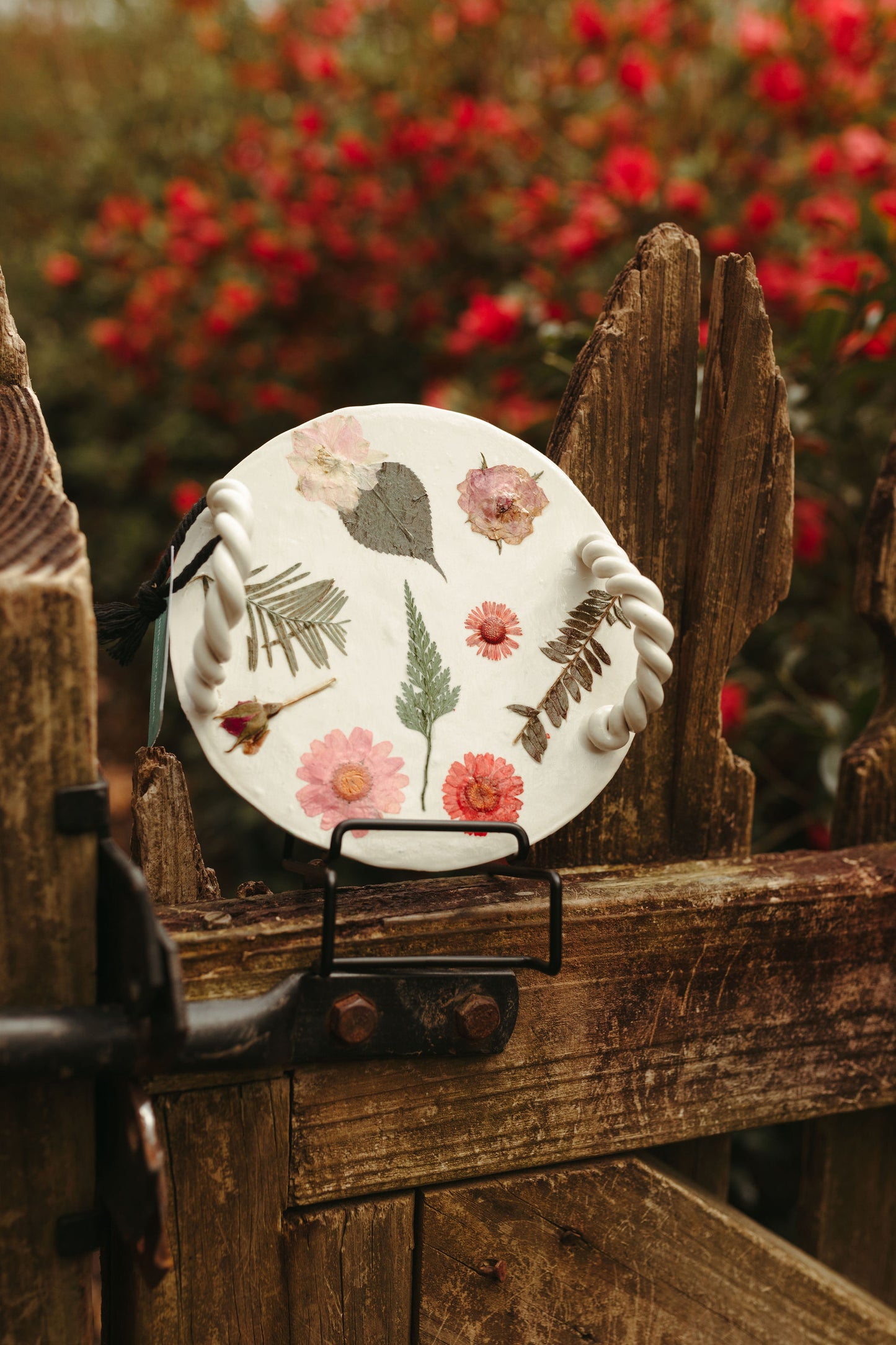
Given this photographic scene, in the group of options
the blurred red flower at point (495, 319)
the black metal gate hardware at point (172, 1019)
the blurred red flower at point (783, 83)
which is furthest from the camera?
the blurred red flower at point (783, 83)

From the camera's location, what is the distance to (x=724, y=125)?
231cm

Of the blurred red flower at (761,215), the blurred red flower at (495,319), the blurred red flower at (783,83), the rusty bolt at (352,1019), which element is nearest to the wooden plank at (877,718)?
the rusty bolt at (352,1019)

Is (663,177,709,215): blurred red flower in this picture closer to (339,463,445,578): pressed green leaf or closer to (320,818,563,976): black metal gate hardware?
(339,463,445,578): pressed green leaf

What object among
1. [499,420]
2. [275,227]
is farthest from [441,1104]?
[275,227]

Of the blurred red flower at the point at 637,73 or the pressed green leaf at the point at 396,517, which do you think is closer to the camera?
the pressed green leaf at the point at 396,517

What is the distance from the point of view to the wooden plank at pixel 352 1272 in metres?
0.69

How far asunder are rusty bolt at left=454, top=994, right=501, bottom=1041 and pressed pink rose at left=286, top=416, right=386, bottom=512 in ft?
1.21

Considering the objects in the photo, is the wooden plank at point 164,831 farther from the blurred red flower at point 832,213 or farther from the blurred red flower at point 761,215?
the blurred red flower at point 761,215

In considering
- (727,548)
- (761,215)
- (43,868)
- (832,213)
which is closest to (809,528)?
(832,213)

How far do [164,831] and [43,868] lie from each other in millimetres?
133

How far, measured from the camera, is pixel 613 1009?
0.75 metres

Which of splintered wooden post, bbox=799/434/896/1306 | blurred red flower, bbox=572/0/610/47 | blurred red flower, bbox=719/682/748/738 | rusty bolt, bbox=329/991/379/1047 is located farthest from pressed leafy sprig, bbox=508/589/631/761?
blurred red flower, bbox=572/0/610/47

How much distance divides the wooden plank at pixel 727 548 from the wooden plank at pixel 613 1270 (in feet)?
0.97

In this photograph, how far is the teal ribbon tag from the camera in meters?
0.64
